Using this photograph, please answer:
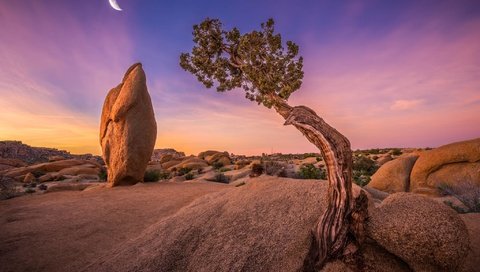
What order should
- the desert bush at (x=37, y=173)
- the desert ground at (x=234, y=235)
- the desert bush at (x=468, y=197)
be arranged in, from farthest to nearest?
the desert bush at (x=37, y=173) < the desert bush at (x=468, y=197) < the desert ground at (x=234, y=235)

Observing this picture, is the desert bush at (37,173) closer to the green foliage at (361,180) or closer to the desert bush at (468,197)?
the green foliage at (361,180)

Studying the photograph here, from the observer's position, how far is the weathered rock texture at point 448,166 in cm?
1456

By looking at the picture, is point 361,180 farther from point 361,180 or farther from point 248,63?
point 248,63

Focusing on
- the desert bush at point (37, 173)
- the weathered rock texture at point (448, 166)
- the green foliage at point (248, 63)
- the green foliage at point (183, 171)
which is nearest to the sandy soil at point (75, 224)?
the green foliage at point (248, 63)

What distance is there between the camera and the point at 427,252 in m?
4.54

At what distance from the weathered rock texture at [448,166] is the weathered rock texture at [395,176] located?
50cm

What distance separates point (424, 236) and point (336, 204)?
4.85ft

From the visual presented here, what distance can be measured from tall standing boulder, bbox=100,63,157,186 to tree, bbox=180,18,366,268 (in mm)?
8434

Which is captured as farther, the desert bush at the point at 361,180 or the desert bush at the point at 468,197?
the desert bush at the point at 361,180

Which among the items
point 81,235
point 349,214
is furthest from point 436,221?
point 81,235

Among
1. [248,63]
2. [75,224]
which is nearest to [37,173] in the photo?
[75,224]

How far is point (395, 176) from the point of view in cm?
1738

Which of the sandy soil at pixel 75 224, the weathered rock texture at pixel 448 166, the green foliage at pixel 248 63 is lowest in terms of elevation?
the sandy soil at pixel 75 224

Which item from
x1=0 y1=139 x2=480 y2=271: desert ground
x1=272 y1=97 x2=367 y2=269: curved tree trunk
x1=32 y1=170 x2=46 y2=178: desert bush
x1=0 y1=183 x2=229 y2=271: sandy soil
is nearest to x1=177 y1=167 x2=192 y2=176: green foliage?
x1=32 y1=170 x2=46 y2=178: desert bush
